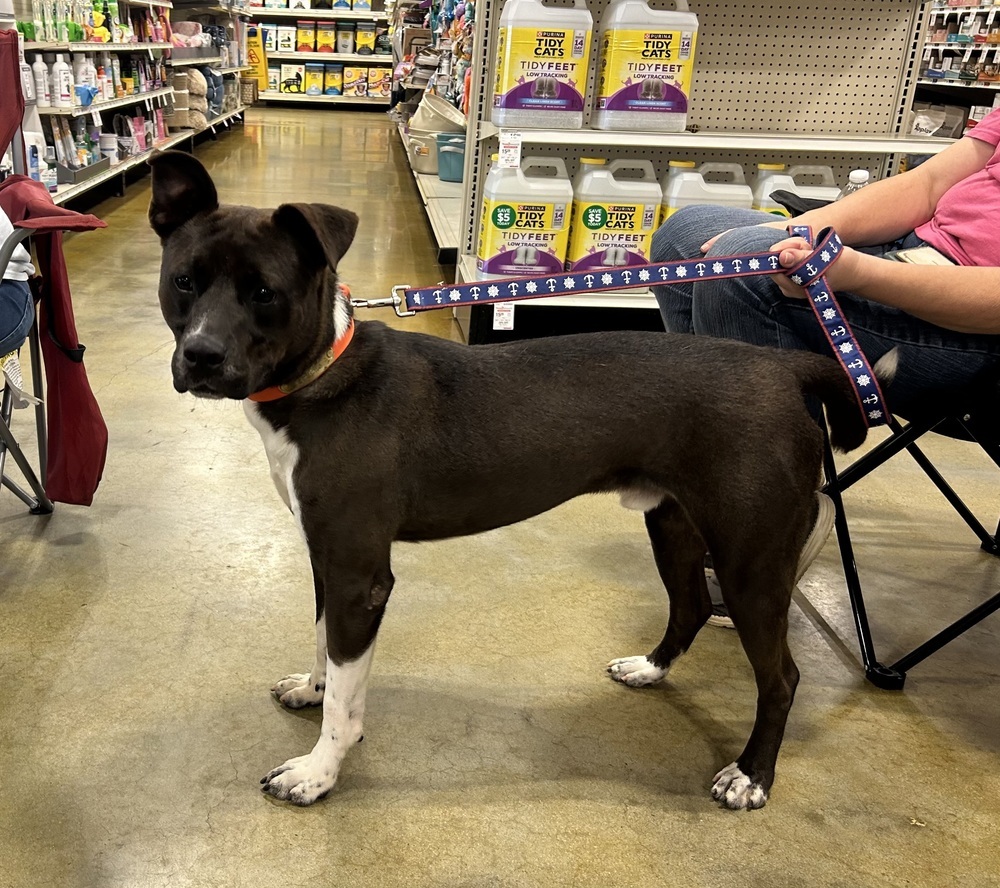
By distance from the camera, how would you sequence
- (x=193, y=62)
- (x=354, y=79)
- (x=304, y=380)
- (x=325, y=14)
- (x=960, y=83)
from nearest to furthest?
(x=304, y=380) < (x=960, y=83) < (x=193, y=62) < (x=325, y=14) < (x=354, y=79)

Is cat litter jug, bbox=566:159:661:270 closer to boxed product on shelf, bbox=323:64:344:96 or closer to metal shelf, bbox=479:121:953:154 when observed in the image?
metal shelf, bbox=479:121:953:154

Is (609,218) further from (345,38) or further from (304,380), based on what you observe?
(345,38)

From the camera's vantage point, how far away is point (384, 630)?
203cm

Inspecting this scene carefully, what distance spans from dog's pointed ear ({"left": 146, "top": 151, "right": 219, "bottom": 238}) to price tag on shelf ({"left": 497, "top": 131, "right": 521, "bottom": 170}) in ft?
6.72

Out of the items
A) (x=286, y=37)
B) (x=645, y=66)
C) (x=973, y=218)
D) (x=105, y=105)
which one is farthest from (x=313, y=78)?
(x=973, y=218)

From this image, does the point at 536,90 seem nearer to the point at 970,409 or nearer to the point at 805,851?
the point at 970,409

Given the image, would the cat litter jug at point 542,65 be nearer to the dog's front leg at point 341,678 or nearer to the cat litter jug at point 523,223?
the cat litter jug at point 523,223

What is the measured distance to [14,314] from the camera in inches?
78.5

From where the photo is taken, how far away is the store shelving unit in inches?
141

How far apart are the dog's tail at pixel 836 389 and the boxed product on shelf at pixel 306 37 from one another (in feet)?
51.8

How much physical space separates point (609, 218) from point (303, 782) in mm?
2586

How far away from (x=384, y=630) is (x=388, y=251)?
12.7ft

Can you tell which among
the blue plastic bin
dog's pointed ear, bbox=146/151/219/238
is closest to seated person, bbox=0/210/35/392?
dog's pointed ear, bbox=146/151/219/238

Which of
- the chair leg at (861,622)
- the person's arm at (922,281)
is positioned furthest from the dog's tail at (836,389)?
the chair leg at (861,622)
